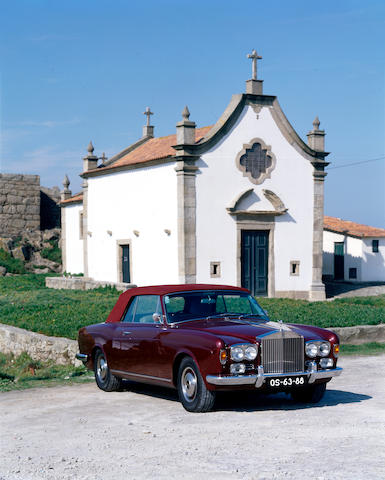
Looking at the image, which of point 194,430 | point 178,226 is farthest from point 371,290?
point 194,430

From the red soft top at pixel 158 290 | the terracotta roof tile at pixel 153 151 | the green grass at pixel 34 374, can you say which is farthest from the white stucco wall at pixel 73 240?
the red soft top at pixel 158 290

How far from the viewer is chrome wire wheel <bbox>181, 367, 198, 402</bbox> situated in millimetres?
8727

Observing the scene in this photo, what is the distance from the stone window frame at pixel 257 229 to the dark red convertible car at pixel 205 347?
16123 mm

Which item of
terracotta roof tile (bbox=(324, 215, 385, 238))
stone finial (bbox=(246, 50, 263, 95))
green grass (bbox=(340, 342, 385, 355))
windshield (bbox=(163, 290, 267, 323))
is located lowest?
green grass (bbox=(340, 342, 385, 355))

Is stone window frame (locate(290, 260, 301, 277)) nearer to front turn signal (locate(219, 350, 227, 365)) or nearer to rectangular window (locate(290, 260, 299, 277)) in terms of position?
rectangular window (locate(290, 260, 299, 277))

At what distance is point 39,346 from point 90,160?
60.2ft

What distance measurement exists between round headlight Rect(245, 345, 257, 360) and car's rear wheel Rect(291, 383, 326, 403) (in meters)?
0.96

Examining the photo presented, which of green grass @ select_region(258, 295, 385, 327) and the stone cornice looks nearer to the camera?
green grass @ select_region(258, 295, 385, 327)

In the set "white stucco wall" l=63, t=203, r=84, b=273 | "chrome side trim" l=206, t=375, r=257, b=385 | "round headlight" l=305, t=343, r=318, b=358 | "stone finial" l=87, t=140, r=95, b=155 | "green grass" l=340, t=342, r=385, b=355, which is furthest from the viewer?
"white stucco wall" l=63, t=203, r=84, b=273

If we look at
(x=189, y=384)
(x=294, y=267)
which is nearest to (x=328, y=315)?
(x=189, y=384)

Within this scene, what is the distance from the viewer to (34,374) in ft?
42.7

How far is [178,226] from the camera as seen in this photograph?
2573 centimetres

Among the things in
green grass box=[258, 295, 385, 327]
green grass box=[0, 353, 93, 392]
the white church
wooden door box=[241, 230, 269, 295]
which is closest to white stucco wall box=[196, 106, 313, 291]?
the white church

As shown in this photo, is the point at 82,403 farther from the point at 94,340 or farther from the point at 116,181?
the point at 116,181
